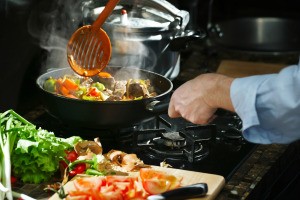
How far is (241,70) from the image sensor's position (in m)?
3.46

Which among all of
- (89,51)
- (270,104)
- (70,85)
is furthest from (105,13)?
(270,104)

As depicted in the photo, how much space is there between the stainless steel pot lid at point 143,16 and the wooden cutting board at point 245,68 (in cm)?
47

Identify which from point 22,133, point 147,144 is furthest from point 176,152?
point 22,133

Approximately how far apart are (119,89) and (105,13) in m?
0.28

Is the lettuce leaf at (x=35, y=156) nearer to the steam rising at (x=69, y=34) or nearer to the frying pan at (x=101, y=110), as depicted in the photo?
the frying pan at (x=101, y=110)

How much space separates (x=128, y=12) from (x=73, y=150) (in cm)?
87

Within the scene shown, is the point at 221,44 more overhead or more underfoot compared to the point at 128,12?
more underfoot

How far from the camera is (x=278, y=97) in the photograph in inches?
74.3

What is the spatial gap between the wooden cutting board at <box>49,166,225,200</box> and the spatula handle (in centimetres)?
59

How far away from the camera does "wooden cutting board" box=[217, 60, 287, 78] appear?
3.41m

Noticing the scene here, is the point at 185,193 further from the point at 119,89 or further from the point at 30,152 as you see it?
the point at 119,89

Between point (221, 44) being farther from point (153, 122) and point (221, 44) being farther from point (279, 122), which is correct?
Answer: point (279, 122)

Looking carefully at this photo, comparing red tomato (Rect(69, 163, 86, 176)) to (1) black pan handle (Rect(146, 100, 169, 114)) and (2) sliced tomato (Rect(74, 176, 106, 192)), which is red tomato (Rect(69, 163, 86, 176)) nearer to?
(2) sliced tomato (Rect(74, 176, 106, 192))

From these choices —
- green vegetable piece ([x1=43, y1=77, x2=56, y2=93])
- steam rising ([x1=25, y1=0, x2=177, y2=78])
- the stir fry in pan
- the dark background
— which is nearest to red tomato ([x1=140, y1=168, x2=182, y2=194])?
the stir fry in pan
